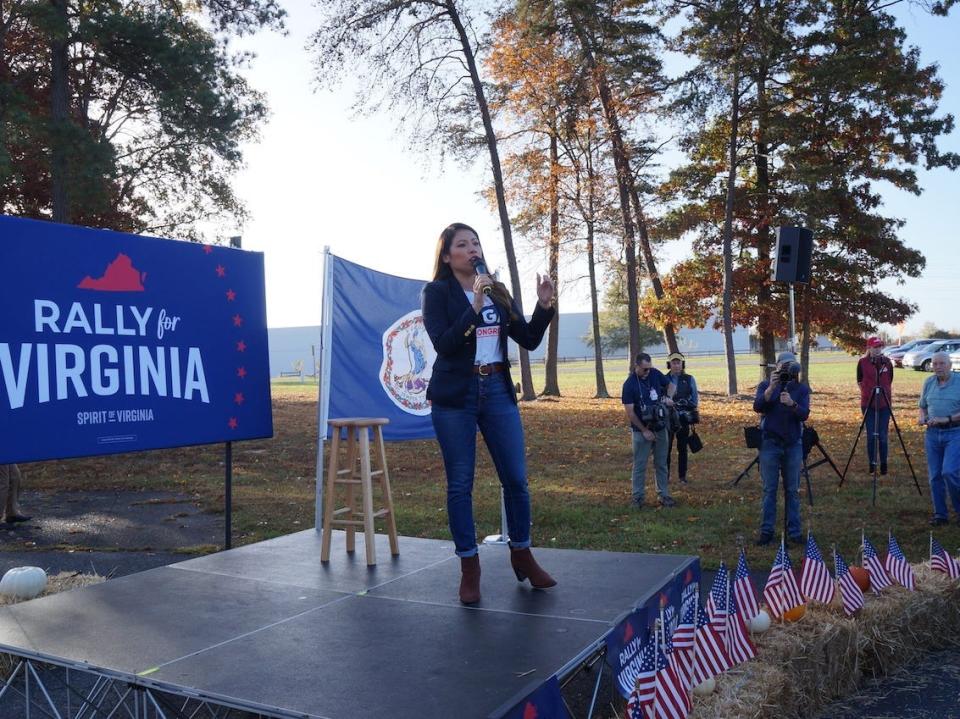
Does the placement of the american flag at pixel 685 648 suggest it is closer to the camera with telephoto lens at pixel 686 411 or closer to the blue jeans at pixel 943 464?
the blue jeans at pixel 943 464

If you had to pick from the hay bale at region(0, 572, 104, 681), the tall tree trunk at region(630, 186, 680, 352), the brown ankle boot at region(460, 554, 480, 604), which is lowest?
the hay bale at region(0, 572, 104, 681)

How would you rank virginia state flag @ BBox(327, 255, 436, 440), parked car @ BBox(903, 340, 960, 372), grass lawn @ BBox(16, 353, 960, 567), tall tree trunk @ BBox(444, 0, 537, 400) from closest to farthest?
virginia state flag @ BBox(327, 255, 436, 440) < grass lawn @ BBox(16, 353, 960, 567) < tall tree trunk @ BBox(444, 0, 537, 400) < parked car @ BBox(903, 340, 960, 372)

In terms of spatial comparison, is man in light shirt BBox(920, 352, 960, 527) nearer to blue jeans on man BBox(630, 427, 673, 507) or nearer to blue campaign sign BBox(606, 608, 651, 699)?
blue jeans on man BBox(630, 427, 673, 507)

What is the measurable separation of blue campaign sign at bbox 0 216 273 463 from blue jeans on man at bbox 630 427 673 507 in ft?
14.7

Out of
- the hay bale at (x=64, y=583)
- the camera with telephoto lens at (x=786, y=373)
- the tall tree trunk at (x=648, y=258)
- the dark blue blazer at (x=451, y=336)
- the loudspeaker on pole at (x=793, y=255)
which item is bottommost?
the hay bale at (x=64, y=583)

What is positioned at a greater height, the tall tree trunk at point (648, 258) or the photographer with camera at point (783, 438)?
the tall tree trunk at point (648, 258)

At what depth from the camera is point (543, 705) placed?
2740 millimetres

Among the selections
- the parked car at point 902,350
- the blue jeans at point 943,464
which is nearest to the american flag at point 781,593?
the blue jeans at point 943,464

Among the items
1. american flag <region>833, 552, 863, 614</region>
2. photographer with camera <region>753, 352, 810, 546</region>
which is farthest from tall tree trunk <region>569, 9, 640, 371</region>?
american flag <region>833, 552, 863, 614</region>

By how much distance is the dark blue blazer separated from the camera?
12.3ft

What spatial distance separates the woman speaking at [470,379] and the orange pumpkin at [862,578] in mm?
2001

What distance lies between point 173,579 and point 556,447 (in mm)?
10717

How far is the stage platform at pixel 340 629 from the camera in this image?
9.45ft

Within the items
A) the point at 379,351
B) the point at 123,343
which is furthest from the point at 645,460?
the point at 123,343
